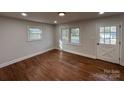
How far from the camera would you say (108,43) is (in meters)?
5.12

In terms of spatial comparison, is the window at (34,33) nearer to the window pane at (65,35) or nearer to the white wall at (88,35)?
the window pane at (65,35)

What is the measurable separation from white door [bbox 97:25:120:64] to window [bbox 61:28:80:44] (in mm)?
1780

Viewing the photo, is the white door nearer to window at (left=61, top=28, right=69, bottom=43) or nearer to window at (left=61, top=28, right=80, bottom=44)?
window at (left=61, top=28, right=80, bottom=44)

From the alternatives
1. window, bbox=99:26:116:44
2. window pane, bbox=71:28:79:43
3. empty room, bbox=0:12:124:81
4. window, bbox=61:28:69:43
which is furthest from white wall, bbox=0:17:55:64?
window, bbox=99:26:116:44

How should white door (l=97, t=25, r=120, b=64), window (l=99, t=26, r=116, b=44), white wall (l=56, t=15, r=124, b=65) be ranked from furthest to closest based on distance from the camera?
1. white wall (l=56, t=15, r=124, b=65)
2. window (l=99, t=26, r=116, b=44)
3. white door (l=97, t=25, r=120, b=64)

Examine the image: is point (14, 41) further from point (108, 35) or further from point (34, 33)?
point (108, 35)

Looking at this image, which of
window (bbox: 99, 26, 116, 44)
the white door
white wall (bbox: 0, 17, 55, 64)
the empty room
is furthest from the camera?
window (bbox: 99, 26, 116, 44)

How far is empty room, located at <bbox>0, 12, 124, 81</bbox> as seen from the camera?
3.63m

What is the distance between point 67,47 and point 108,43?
126 inches
